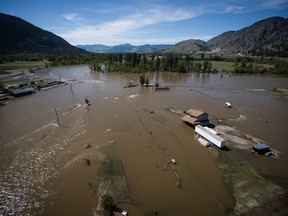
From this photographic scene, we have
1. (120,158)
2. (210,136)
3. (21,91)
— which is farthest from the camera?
(21,91)

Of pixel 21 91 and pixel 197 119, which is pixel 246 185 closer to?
pixel 197 119

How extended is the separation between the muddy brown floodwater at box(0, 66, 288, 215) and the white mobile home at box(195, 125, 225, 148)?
114 centimetres

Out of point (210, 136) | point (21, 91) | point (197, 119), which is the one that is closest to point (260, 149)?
point (210, 136)

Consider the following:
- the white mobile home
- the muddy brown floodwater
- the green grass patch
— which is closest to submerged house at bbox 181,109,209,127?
the muddy brown floodwater

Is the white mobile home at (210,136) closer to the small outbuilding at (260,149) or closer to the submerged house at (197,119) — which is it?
the submerged house at (197,119)

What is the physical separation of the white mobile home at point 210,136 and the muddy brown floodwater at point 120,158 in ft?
3.74

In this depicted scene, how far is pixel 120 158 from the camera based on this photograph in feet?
78.6

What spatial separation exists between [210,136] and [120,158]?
13.2 m

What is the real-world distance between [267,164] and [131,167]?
54.0ft

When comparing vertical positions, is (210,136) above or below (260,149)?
above

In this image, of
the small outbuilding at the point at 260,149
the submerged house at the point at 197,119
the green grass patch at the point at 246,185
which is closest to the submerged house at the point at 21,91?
the submerged house at the point at 197,119

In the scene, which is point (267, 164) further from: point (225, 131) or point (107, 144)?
point (107, 144)

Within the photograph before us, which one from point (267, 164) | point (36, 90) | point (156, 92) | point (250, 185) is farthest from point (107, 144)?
point (36, 90)

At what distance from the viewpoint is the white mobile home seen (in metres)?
25.7
